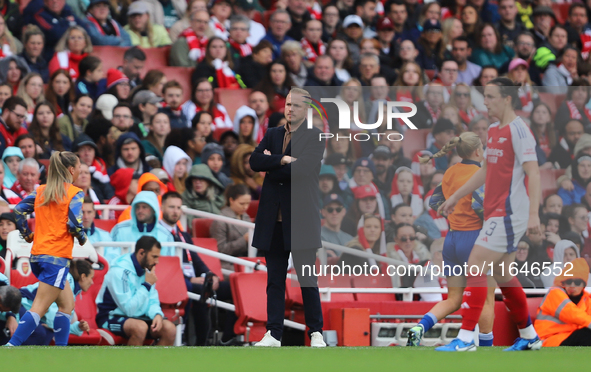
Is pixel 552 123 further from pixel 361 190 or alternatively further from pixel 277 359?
pixel 277 359

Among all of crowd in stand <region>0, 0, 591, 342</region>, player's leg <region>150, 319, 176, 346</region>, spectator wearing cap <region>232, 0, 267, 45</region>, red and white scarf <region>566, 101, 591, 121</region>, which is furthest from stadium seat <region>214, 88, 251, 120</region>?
red and white scarf <region>566, 101, 591, 121</region>

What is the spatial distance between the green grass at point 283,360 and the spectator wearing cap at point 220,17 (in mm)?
7779

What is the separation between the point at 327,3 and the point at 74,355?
11394 mm

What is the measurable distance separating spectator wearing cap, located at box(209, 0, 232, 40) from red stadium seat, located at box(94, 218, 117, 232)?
15.1 ft

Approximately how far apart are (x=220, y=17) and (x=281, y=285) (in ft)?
25.1

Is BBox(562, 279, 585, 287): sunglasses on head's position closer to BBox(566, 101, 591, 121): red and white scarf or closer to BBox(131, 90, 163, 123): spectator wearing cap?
BBox(566, 101, 591, 121): red and white scarf

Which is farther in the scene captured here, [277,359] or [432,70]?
[432,70]

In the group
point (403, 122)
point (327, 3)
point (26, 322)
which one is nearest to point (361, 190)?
point (403, 122)

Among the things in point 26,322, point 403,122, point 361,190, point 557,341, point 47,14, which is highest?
point 47,14

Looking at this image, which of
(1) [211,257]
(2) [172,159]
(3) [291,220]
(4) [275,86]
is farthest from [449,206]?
(4) [275,86]

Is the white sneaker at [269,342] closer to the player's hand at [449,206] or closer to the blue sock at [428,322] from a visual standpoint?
the blue sock at [428,322]

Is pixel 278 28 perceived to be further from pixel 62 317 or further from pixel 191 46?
pixel 62 317

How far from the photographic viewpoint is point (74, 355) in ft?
19.2

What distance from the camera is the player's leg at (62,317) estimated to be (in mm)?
7352
